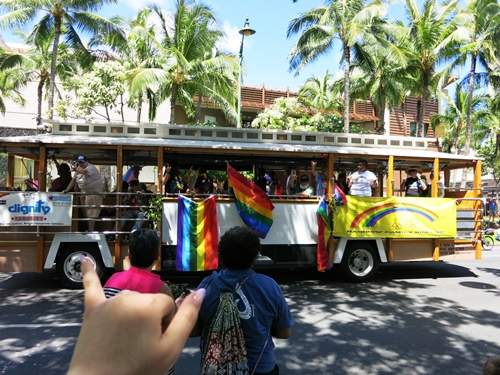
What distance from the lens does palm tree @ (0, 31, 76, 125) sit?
2064cm

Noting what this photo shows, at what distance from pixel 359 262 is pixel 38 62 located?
807 inches

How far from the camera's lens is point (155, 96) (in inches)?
771

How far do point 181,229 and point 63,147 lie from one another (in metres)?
2.60

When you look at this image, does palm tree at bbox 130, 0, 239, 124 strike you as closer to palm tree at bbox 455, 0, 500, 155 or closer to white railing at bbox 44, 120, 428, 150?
white railing at bbox 44, 120, 428, 150

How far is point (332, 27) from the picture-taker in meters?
18.9

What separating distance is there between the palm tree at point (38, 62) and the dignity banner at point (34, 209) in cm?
1500

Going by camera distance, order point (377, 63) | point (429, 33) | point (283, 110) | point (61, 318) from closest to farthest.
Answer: point (61, 318)
point (429, 33)
point (377, 63)
point (283, 110)

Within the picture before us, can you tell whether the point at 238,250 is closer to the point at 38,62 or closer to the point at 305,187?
the point at 305,187

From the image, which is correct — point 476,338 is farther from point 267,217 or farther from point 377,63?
point 377,63

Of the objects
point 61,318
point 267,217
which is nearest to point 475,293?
point 267,217

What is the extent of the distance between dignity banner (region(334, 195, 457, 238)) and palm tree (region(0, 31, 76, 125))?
17474 millimetres

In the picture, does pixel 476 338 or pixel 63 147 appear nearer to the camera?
pixel 476 338

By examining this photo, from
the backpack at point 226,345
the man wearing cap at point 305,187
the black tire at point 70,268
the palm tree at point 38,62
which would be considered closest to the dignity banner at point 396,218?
the man wearing cap at point 305,187

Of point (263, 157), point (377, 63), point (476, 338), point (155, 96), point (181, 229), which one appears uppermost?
point (377, 63)
